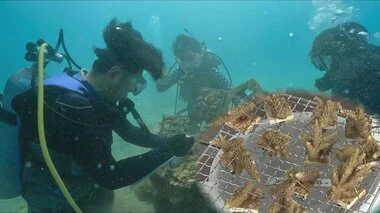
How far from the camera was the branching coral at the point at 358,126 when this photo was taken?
335 centimetres

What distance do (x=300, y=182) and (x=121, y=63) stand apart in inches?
97.0

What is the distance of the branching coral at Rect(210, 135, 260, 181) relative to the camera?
3.32m

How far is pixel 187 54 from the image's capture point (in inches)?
401

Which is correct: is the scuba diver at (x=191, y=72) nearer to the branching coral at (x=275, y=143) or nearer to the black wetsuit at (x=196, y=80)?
the black wetsuit at (x=196, y=80)

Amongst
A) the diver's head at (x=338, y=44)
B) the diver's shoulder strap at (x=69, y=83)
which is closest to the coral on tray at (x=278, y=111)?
the diver's shoulder strap at (x=69, y=83)

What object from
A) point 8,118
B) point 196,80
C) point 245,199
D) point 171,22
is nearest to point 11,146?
point 8,118

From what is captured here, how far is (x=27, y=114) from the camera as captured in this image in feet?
12.6

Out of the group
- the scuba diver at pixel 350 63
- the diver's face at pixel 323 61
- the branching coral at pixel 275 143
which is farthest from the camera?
the diver's face at pixel 323 61

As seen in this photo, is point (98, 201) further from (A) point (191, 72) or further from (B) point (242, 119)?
(A) point (191, 72)

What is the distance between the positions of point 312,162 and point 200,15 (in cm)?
10783

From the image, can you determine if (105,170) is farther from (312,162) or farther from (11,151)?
(312,162)

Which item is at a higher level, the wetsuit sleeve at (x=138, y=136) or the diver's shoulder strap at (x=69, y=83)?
Result: the diver's shoulder strap at (x=69, y=83)

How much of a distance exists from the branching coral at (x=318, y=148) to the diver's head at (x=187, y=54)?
7.14 metres

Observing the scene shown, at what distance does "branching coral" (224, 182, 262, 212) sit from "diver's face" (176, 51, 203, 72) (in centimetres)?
751
